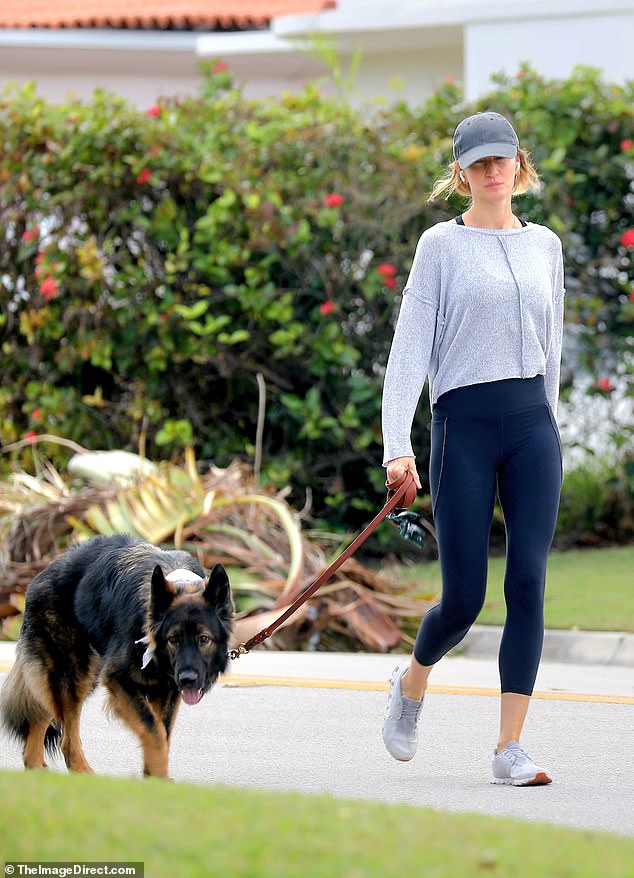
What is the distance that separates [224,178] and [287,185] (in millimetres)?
516

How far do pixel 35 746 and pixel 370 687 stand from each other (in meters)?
2.52

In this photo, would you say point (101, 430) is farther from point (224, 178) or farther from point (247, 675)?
point (247, 675)

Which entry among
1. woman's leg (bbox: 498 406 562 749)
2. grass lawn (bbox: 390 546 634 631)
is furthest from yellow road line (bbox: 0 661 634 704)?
woman's leg (bbox: 498 406 562 749)

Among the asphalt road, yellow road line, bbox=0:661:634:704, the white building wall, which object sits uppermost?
the white building wall

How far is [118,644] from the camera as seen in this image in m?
5.11

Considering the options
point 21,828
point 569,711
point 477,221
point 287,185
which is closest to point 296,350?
point 287,185

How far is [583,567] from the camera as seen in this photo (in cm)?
1146

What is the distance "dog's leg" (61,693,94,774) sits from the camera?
17.8 ft

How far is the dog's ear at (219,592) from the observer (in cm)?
499

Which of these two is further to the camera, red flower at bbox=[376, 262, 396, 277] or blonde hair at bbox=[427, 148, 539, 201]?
red flower at bbox=[376, 262, 396, 277]

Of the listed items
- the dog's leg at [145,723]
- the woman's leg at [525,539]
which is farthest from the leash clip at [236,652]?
the woman's leg at [525,539]

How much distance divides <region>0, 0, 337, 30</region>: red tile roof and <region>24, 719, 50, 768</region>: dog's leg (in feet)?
54.1

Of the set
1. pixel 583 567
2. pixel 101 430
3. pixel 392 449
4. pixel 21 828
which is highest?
pixel 392 449

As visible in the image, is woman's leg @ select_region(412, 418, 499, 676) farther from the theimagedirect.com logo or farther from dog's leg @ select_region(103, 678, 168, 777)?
the theimagedirect.com logo
